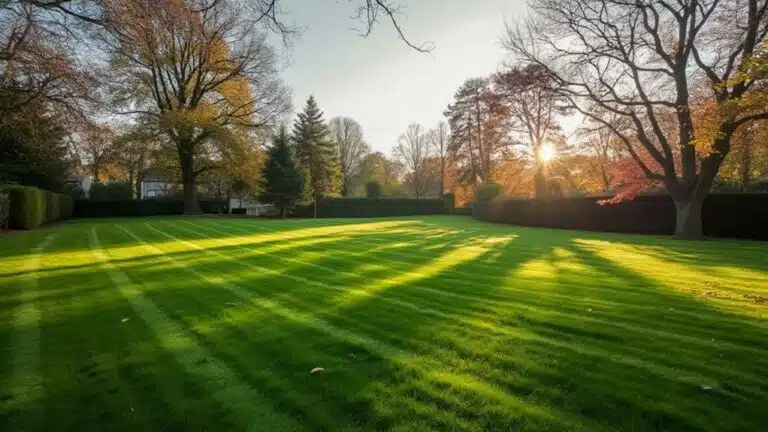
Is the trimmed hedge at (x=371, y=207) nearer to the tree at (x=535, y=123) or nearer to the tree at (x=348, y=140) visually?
the tree at (x=535, y=123)

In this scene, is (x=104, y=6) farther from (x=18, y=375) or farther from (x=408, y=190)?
(x=408, y=190)

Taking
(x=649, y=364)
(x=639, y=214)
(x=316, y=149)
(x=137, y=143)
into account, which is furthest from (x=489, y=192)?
(x=649, y=364)

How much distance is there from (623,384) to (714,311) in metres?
2.73

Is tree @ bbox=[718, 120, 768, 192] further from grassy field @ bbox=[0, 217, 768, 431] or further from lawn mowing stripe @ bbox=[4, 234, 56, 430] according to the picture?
lawn mowing stripe @ bbox=[4, 234, 56, 430]

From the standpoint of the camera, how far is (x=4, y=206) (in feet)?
53.1

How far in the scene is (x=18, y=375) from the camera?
334 cm

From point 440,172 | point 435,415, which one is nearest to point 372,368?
point 435,415

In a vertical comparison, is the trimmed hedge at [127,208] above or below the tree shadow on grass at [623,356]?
above

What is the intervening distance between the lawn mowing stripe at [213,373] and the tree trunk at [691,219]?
17.6m

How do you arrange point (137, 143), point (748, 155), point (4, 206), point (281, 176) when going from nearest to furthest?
point (4, 206) < point (748, 155) < point (137, 143) < point (281, 176)

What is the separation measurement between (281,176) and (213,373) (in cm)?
3224

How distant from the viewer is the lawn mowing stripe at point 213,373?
8.73ft

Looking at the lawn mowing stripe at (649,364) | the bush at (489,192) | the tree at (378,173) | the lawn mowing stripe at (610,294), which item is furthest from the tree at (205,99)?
the lawn mowing stripe at (649,364)

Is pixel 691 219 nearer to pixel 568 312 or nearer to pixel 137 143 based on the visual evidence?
pixel 568 312
